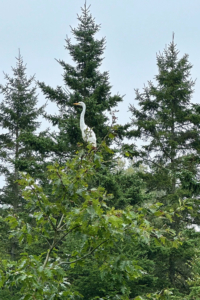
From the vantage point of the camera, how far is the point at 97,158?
3.43 metres

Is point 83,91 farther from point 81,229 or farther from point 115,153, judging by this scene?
Answer: point 81,229

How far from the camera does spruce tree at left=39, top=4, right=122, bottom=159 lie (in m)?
15.1

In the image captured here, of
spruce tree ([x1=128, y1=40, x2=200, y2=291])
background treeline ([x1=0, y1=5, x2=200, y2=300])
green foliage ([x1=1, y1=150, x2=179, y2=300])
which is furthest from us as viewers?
spruce tree ([x1=128, y1=40, x2=200, y2=291])

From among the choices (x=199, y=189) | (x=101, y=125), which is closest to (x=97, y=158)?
(x=199, y=189)

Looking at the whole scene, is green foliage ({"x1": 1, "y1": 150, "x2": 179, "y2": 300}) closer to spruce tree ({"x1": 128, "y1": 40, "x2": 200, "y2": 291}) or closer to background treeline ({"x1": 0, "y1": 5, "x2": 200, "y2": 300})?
background treeline ({"x1": 0, "y1": 5, "x2": 200, "y2": 300})

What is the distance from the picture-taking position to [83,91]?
16.6 metres

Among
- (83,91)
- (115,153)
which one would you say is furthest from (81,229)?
(83,91)

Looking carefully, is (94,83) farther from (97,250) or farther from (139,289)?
(97,250)

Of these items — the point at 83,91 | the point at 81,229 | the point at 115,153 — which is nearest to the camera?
the point at 81,229

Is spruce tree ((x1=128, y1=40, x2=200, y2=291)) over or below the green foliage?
over

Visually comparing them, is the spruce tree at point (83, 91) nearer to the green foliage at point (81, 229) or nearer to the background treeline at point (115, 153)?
the background treeline at point (115, 153)

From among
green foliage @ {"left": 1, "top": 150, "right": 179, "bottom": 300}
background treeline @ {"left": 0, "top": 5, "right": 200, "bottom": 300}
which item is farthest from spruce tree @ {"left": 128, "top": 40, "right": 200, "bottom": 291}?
green foliage @ {"left": 1, "top": 150, "right": 179, "bottom": 300}

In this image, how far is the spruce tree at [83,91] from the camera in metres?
15.1

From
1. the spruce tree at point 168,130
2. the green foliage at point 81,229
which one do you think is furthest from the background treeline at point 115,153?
the green foliage at point 81,229
